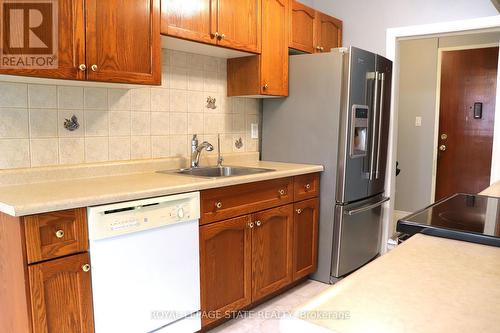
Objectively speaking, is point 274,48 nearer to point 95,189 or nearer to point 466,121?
point 95,189

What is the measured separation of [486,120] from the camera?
425 cm

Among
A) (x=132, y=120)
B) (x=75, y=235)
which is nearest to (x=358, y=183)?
(x=132, y=120)

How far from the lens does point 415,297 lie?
26.2 inches

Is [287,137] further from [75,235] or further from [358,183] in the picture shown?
[75,235]

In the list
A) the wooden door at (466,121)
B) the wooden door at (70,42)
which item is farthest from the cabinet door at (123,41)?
the wooden door at (466,121)

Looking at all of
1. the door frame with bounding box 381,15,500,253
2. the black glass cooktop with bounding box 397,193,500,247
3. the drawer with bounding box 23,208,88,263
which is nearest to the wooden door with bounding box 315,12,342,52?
the door frame with bounding box 381,15,500,253

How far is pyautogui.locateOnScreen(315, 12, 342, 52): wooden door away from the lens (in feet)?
10.4

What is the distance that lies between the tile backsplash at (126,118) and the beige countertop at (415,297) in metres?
1.73

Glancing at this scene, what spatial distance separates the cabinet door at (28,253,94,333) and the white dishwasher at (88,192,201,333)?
0.13ft

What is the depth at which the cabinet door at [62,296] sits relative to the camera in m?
1.42

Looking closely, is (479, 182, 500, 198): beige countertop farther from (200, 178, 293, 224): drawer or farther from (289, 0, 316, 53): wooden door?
(289, 0, 316, 53): wooden door

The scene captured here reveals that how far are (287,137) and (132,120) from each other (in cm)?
119

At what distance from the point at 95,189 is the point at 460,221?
1.40 m

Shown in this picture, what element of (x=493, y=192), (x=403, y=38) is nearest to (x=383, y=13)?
(x=403, y=38)
